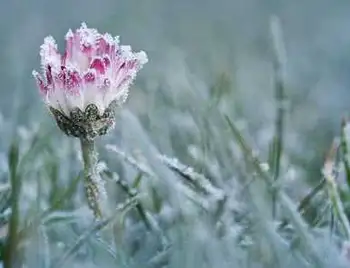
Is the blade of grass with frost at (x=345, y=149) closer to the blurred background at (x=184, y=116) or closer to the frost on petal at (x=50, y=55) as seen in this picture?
the blurred background at (x=184, y=116)

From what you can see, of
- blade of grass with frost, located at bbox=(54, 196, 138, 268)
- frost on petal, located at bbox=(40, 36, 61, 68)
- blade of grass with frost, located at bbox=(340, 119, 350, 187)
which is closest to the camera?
blade of grass with frost, located at bbox=(54, 196, 138, 268)

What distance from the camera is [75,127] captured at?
1.01 meters

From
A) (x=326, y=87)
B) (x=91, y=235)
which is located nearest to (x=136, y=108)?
(x=326, y=87)

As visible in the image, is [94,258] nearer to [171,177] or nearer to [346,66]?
[171,177]

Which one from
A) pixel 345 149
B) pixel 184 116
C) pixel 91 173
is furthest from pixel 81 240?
pixel 184 116

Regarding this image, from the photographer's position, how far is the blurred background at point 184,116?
0.95 m

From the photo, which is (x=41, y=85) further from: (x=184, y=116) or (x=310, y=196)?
(x=184, y=116)

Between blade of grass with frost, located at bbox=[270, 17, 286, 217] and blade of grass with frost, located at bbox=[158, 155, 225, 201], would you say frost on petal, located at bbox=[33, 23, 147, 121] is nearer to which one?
blade of grass with frost, located at bbox=[158, 155, 225, 201]

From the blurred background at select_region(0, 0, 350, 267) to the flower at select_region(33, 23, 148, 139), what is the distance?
30 millimetres

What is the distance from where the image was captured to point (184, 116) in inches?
67.4

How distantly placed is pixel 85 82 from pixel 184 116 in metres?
0.71

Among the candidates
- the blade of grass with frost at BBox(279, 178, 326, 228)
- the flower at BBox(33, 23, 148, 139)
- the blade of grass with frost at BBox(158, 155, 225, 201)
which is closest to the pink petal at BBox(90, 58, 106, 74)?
the flower at BBox(33, 23, 148, 139)

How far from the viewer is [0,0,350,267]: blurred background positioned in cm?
95

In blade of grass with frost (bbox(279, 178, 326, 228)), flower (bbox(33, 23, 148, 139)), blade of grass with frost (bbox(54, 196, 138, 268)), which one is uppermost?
flower (bbox(33, 23, 148, 139))
